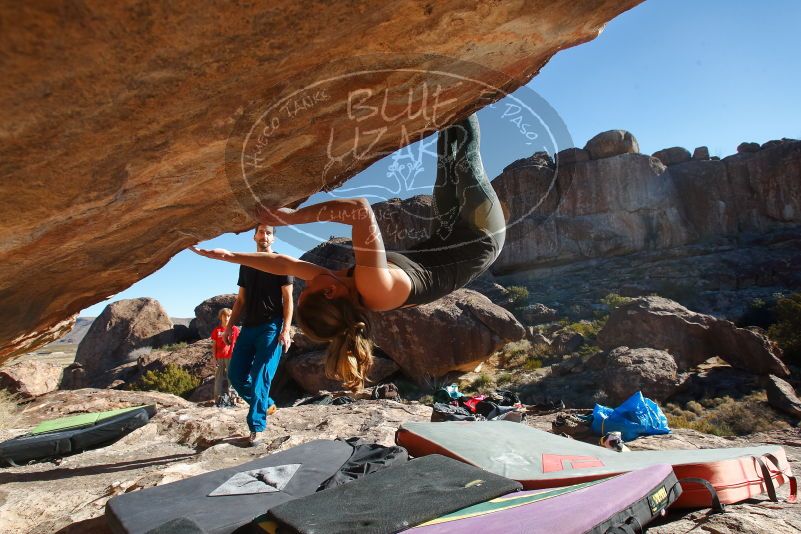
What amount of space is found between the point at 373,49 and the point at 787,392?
1085 cm

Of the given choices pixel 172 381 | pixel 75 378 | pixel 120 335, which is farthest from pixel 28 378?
pixel 75 378

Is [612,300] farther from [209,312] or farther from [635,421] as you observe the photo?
[635,421]

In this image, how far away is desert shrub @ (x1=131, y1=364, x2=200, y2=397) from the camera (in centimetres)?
1479

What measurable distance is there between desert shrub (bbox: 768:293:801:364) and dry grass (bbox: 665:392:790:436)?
5.21 meters

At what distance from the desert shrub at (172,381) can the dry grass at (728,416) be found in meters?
13.0

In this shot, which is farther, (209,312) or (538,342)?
(209,312)

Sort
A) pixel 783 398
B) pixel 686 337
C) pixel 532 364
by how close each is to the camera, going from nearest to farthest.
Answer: pixel 783 398, pixel 686 337, pixel 532 364

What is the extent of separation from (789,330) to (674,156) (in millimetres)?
25815

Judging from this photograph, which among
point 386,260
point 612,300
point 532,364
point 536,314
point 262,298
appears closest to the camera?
point 386,260

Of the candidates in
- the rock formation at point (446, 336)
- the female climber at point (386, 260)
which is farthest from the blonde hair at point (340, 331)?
the rock formation at point (446, 336)

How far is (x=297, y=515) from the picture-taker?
2.14 meters

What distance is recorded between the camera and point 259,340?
4.41 meters

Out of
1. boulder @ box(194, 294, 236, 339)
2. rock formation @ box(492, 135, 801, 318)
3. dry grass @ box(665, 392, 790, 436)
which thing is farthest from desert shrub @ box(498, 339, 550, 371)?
boulder @ box(194, 294, 236, 339)

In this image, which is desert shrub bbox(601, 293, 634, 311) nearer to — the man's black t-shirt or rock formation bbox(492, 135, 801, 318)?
rock formation bbox(492, 135, 801, 318)
